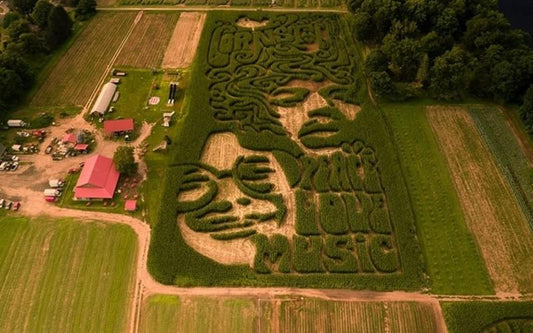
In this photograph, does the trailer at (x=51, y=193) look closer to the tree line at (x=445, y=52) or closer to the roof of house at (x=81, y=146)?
the roof of house at (x=81, y=146)

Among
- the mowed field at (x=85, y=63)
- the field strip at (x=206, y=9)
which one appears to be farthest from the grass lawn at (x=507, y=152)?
the mowed field at (x=85, y=63)

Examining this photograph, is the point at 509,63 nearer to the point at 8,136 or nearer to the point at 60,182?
the point at 60,182

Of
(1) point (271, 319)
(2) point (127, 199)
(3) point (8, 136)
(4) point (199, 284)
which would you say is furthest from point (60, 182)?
(1) point (271, 319)

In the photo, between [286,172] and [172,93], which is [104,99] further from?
[286,172]

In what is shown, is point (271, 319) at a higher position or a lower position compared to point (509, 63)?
lower

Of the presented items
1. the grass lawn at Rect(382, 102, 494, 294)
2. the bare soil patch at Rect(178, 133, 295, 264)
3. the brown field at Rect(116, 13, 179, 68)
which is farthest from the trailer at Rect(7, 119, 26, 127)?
the grass lawn at Rect(382, 102, 494, 294)
